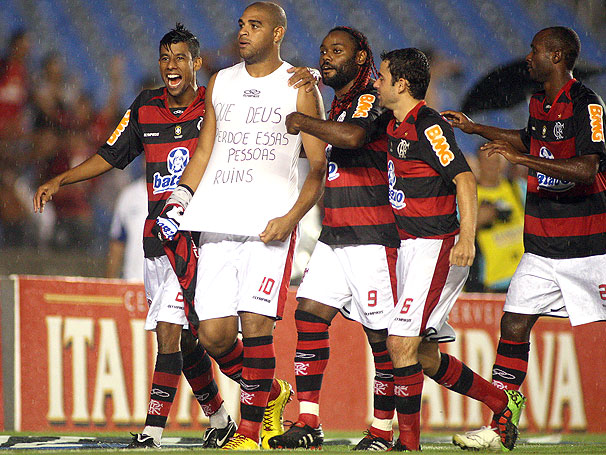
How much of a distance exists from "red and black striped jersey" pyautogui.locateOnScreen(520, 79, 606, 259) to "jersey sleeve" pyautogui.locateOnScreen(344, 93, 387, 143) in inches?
37.7

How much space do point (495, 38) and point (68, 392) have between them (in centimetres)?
671

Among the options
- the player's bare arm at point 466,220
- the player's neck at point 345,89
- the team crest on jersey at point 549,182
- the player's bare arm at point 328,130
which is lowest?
the player's bare arm at point 466,220

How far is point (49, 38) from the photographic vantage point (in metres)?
9.99

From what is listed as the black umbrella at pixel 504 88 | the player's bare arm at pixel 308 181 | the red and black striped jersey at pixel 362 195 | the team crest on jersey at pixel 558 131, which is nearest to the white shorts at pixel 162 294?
the player's bare arm at pixel 308 181

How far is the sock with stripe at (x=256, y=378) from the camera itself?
4.85 m

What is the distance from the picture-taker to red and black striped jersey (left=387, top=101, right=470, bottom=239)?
15.9 feet

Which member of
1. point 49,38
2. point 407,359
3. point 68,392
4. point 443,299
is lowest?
point 68,392

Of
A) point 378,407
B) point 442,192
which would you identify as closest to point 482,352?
point 378,407

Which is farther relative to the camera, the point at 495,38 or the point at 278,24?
the point at 495,38

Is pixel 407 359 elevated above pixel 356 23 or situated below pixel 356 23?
below

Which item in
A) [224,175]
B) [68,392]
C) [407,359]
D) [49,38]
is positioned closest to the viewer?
[407,359]

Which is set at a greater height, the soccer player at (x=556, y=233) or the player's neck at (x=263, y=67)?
the player's neck at (x=263, y=67)

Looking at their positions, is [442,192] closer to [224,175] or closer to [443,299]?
→ [443,299]

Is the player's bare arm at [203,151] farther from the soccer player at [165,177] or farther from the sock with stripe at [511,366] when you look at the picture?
the sock with stripe at [511,366]
